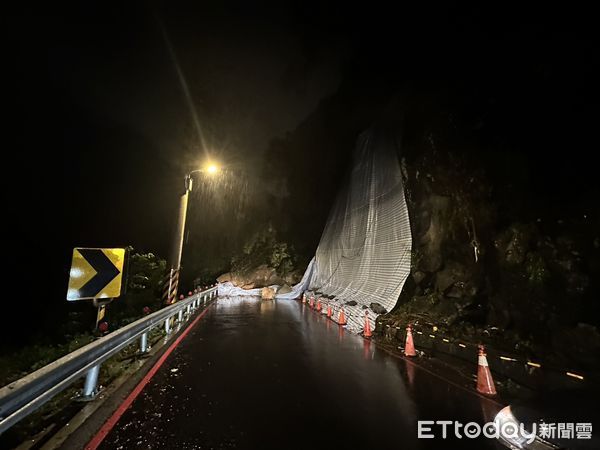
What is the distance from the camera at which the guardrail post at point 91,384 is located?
14.6ft

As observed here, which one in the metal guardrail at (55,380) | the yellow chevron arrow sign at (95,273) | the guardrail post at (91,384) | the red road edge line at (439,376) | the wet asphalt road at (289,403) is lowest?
the red road edge line at (439,376)

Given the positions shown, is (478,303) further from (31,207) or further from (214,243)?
(31,207)

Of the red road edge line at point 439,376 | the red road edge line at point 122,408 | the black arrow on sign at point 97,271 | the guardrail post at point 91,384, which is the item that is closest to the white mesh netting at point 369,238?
the red road edge line at point 439,376

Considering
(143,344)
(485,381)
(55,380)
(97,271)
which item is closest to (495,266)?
(485,381)

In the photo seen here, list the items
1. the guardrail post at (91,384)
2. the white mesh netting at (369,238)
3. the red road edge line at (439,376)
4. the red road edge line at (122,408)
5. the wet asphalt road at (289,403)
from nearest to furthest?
1. the red road edge line at (122,408)
2. the wet asphalt road at (289,403)
3. the guardrail post at (91,384)
4. the red road edge line at (439,376)
5. the white mesh netting at (369,238)

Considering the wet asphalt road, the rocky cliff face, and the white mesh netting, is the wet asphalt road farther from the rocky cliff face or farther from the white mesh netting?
the white mesh netting

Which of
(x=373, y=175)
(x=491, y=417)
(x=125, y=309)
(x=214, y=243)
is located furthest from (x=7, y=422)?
(x=214, y=243)

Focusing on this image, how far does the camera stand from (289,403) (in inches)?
178

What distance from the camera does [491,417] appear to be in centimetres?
429

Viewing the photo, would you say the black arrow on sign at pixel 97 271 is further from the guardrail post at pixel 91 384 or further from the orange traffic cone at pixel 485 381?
the orange traffic cone at pixel 485 381

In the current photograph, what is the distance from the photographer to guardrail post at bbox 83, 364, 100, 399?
14.6 ft

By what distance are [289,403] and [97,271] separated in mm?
3924

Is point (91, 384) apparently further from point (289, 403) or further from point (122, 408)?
point (289, 403)

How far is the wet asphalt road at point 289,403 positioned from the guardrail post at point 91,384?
676 mm
